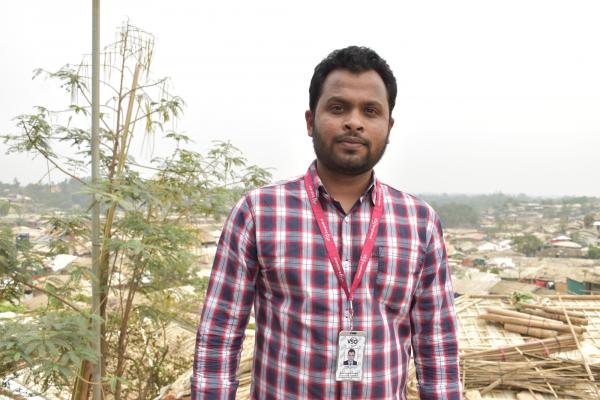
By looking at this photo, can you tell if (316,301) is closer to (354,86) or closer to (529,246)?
(354,86)

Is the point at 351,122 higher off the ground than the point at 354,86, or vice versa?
the point at 354,86

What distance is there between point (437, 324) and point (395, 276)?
22 centimetres

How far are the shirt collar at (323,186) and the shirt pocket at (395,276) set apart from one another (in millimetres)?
166

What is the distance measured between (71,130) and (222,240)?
1785mm

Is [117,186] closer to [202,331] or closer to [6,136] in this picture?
[6,136]

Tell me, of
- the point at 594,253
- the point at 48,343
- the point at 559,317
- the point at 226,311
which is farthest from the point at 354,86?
the point at 594,253

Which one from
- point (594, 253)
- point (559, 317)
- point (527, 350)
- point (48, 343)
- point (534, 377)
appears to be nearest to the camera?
point (48, 343)

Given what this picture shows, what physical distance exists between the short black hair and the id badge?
26.0 inches

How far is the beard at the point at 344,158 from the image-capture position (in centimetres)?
117

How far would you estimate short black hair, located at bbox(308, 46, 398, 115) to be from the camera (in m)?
1.20

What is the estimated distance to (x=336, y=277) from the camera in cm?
Answer: 116

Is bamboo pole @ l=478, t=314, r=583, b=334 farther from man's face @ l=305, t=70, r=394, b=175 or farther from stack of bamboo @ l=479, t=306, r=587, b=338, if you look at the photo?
man's face @ l=305, t=70, r=394, b=175

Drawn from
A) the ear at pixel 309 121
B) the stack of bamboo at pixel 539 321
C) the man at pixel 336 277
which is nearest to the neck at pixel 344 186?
the man at pixel 336 277

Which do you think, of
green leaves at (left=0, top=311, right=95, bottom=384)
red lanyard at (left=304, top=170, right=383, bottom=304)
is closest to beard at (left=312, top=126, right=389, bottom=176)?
red lanyard at (left=304, top=170, right=383, bottom=304)
